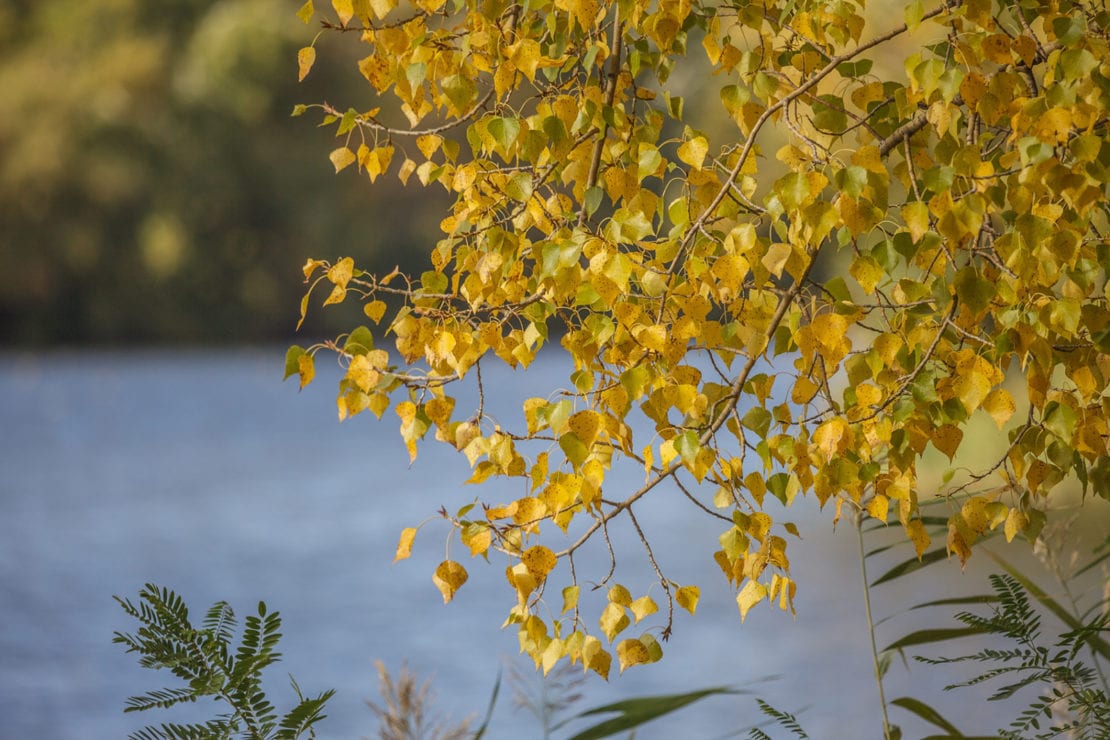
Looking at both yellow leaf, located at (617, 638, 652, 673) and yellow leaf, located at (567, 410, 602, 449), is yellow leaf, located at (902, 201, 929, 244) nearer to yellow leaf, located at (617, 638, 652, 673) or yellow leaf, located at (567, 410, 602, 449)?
yellow leaf, located at (567, 410, 602, 449)

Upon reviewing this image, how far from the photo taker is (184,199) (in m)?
21.2

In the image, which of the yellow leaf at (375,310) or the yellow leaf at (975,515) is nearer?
the yellow leaf at (975,515)

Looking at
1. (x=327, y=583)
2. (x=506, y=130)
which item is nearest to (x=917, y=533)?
(x=506, y=130)

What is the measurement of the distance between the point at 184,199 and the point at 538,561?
69.1ft

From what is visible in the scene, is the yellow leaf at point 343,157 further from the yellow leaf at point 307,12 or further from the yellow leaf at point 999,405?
the yellow leaf at point 999,405

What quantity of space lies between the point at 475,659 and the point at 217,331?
16.5m

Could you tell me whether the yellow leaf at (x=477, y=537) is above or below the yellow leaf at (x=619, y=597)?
above

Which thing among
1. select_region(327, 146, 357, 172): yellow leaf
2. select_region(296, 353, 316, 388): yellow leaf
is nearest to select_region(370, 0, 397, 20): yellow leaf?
select_region(327, 146, 357, 172): yellow leaf

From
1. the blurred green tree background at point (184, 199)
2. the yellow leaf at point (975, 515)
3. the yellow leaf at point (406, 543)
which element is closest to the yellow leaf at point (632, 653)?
the yellow leaf at point (406, 543)

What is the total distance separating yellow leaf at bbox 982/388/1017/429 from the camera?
114cm

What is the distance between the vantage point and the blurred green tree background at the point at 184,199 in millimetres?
20562

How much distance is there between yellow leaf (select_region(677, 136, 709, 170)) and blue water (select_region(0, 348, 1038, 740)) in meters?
1.15

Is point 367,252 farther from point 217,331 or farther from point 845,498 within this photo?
point 845,498

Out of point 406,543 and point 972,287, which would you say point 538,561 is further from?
point 972,287
